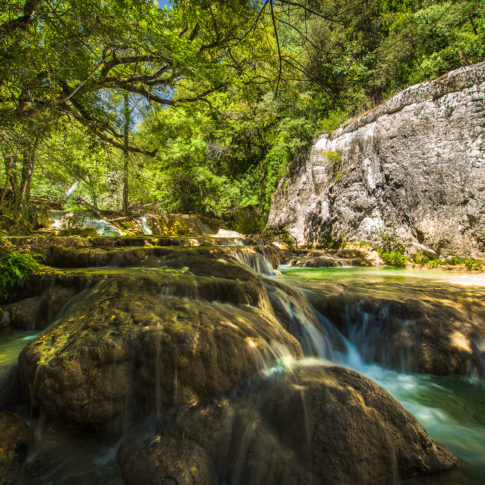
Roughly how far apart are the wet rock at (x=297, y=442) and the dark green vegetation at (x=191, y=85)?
7.84 ft

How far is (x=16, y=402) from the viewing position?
216 centimetres

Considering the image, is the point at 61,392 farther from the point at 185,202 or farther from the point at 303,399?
the point at 185,202

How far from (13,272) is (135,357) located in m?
2.91

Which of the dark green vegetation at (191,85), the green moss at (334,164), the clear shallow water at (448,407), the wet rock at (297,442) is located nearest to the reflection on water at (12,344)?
the wet rock at (297,442)

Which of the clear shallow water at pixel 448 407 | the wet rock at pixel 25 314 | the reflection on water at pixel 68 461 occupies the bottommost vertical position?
the clear shallow water at pixel 448 407

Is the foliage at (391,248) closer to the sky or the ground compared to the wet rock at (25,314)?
closer to the sky

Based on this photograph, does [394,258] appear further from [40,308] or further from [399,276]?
[40,308]

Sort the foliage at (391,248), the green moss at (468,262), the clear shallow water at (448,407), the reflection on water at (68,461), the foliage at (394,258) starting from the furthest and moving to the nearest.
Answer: the foliage at (391,248) → the foliage at (394,258) → the green moss at (468,262) → the clear shallow water at (448,407) → the reflection on water at (68,461)

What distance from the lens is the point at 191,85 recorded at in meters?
8.88

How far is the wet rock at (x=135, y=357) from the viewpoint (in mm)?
2020

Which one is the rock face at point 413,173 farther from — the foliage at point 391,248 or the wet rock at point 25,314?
the wet rock at point 25,314

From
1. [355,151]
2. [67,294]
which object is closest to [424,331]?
[67,294]

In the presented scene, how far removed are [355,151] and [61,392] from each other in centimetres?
1395

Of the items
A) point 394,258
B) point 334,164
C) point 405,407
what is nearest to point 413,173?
point 394,258
